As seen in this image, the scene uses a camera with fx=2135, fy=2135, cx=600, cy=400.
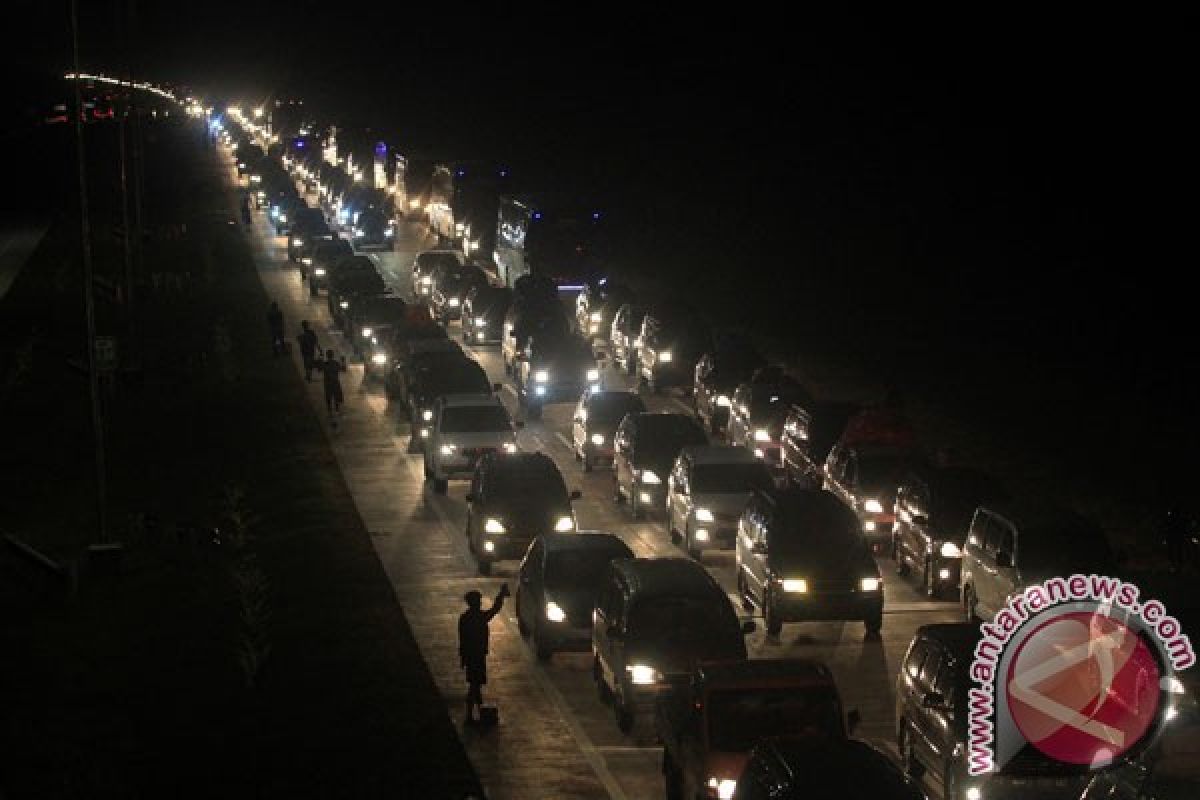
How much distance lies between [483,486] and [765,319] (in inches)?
1616

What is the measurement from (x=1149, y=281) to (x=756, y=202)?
38.0 m

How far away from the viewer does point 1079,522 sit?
84.3ft

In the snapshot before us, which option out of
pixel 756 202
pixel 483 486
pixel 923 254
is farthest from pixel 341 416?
pixel 756 202

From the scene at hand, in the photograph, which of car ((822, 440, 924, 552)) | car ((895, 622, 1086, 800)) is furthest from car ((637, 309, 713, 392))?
car ((895, 622, 1086, 800))

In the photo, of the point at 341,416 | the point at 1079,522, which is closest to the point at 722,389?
the point at 341,416

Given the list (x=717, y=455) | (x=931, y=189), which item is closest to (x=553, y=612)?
(x=717, y=455)

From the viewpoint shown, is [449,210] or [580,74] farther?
[580,74]

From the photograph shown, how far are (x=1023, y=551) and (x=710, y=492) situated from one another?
6896mm

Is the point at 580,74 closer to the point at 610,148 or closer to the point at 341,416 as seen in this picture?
the point at 610,148

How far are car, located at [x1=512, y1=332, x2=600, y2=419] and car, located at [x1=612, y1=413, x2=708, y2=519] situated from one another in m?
8.97

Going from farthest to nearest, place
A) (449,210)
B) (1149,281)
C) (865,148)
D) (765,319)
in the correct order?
1. (865,148)
2. (449,210)
3. (1149,281)
4. (765,319)

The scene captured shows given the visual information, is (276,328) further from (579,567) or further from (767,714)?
(767,714)

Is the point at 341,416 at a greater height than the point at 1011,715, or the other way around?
the point at 1011,715

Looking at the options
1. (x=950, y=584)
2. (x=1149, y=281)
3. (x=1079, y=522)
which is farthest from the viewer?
(x=1149, y=281)
